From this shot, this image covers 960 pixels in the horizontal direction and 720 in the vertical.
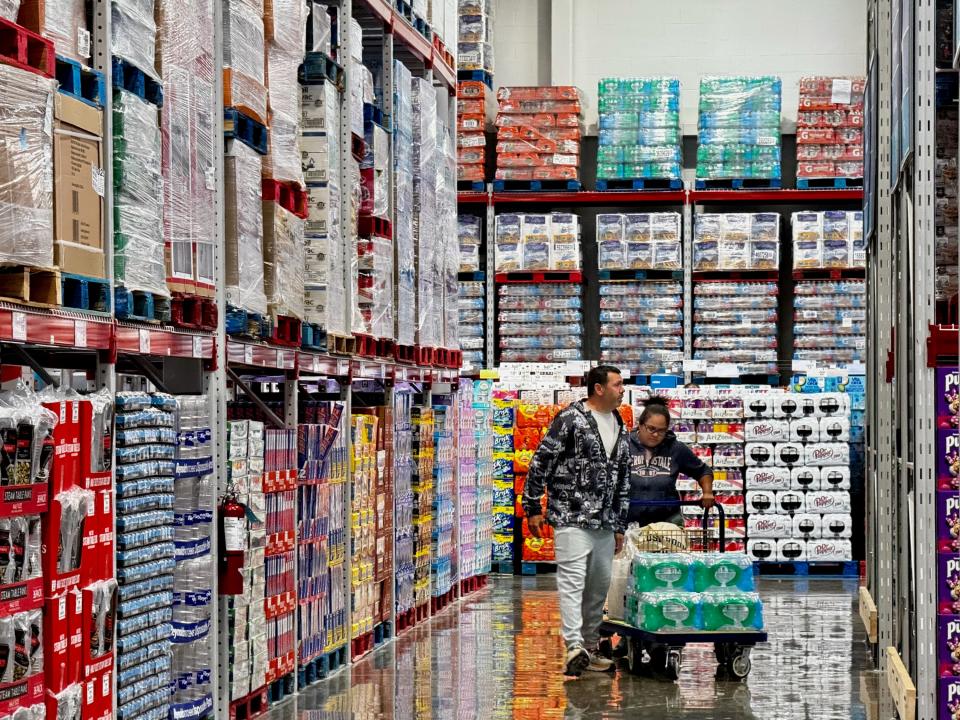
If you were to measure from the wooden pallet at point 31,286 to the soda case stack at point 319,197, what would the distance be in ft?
12.3

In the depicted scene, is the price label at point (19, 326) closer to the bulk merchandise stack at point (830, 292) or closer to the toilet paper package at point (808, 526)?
the toilet paper package at point (808, 526)

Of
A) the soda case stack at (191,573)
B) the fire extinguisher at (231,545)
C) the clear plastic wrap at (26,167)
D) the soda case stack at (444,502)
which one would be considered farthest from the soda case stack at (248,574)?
the soda case stack at (444,502)

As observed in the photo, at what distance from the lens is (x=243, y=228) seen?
7898 millimetres

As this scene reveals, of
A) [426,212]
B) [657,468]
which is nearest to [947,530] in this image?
[657,468]

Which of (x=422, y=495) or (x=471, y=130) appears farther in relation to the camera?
(x=471, y=130)

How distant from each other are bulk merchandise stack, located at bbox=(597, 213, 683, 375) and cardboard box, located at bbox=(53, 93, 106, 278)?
12311 millimetres

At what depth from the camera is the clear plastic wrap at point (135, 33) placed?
20.6ft

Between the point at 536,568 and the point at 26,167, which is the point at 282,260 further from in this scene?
the point at 536,568

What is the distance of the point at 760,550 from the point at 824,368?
2515 mm

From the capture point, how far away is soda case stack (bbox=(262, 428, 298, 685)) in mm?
8391

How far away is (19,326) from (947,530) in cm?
400

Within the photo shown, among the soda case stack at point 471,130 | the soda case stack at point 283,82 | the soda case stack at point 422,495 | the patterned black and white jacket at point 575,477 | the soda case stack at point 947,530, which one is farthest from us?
the soda case stack at point 471,130

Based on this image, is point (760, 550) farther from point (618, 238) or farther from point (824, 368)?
point (618, 238)

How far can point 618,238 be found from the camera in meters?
18.0
